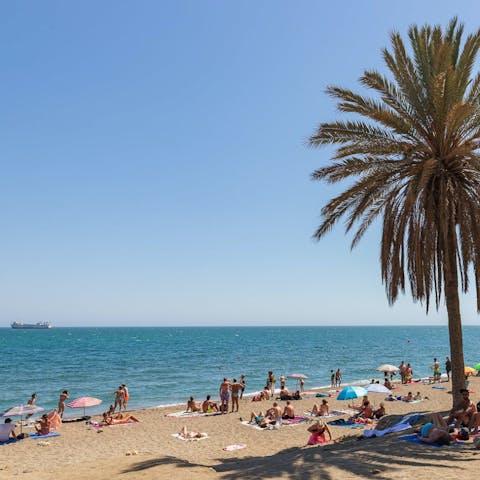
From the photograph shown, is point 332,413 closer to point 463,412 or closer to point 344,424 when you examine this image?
point 344,424

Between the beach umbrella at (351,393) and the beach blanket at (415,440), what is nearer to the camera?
the beach blanket at (415,440)

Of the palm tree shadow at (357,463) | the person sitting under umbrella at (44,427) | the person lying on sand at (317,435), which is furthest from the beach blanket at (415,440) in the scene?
the person sitting under umbrella at (44,427)

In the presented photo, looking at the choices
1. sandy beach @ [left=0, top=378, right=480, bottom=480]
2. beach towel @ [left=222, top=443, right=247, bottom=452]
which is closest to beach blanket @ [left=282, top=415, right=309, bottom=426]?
sandy beach @ [left=0, top=378, right=480, bottom=480]

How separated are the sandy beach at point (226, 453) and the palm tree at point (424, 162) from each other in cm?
406

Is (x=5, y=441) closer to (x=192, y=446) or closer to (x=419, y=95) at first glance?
(x=192, y=446)

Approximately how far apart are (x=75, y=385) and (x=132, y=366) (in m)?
17.5

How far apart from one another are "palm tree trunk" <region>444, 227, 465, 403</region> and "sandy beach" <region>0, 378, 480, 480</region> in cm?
237

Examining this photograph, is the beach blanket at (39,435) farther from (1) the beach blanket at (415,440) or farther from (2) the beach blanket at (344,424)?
(1) the beach blanket at (415,440)

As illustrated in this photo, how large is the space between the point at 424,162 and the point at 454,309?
14.1 ft

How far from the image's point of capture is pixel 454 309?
40.4 feet

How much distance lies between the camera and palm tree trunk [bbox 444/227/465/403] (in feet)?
40.0

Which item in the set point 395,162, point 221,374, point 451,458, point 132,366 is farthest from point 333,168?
point 132,366

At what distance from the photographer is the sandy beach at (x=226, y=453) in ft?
28.3

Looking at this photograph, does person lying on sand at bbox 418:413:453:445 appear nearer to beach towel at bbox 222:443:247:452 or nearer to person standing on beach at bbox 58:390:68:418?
beach towel at bbox 222:443:247:452
